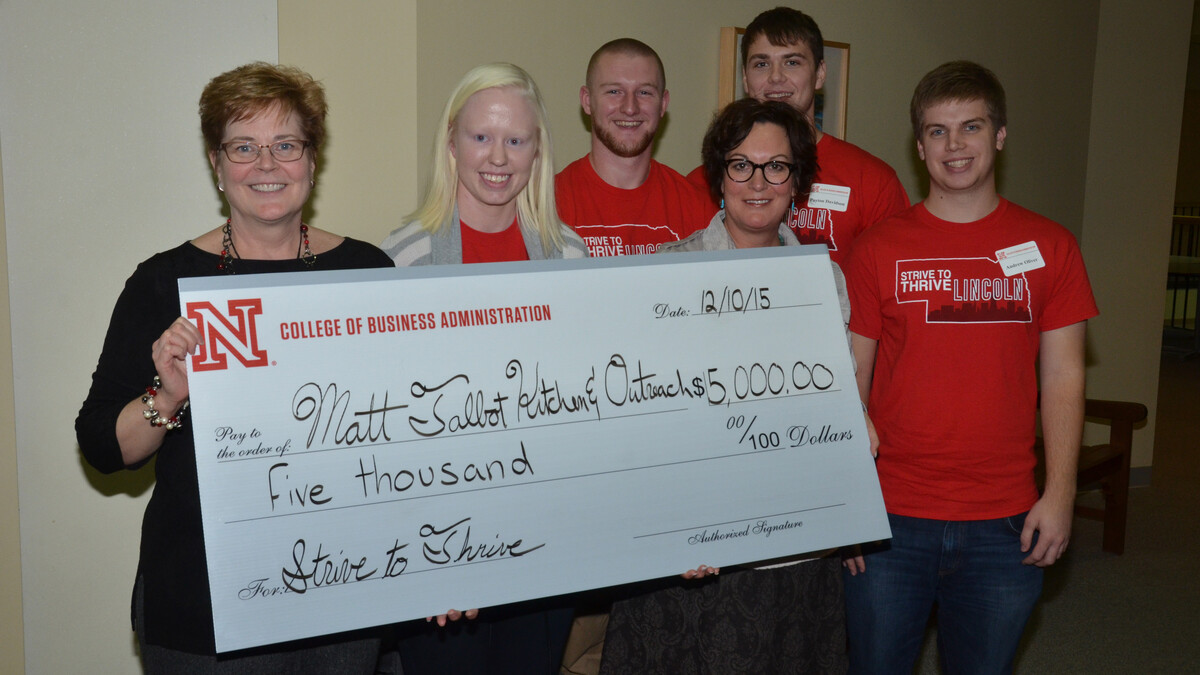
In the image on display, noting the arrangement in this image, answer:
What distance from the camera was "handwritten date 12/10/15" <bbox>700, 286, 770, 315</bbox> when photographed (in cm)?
175

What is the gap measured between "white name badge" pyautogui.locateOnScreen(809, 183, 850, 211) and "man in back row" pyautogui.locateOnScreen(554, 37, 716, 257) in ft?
0.93

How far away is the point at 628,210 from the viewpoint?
2.45m

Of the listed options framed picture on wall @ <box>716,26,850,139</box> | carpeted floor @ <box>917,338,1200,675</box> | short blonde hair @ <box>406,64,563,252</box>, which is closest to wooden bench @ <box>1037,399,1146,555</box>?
carpeted floor @ <box>917,338,1200,675</box>

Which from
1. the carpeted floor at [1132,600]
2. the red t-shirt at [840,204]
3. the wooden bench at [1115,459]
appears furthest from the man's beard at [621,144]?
the wooden bench at [1115,459]

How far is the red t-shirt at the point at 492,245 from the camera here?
6.21 ft

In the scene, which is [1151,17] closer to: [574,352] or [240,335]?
[574,352]

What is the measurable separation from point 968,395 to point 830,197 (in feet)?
2.49

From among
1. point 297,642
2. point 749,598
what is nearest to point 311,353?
point 297,642

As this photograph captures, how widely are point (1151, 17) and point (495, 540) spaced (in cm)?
503

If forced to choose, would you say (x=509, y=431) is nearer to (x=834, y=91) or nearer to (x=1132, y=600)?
(x=834, y=91)

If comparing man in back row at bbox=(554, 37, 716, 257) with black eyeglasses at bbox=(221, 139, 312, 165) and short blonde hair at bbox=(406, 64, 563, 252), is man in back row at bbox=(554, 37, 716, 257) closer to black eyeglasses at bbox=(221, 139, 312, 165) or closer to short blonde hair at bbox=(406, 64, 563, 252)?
short blonde hair at bbox=(406, 64, 563, 252)

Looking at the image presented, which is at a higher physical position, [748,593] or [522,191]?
[522,191]

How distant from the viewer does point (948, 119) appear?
1948mm
